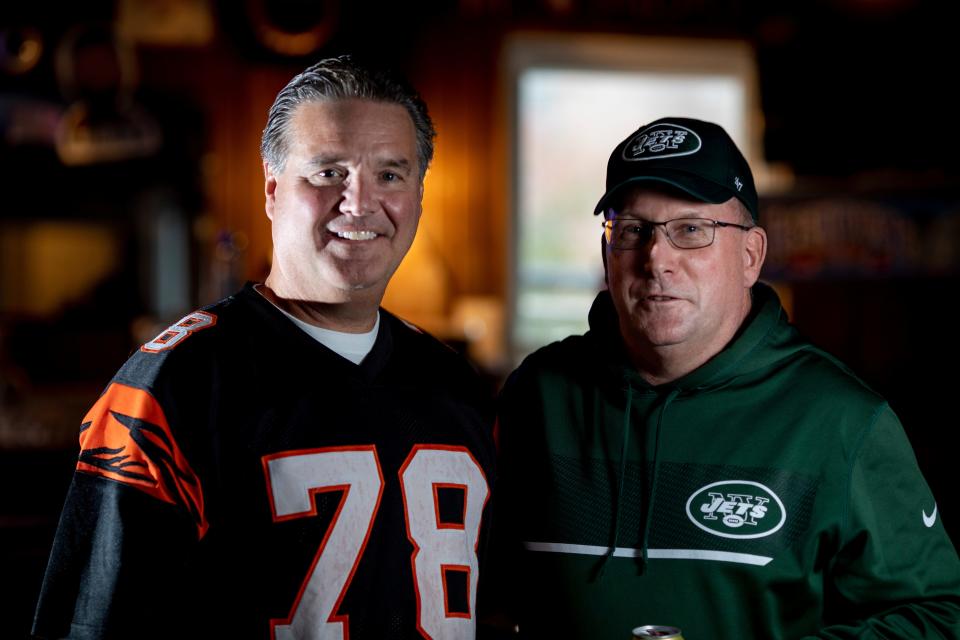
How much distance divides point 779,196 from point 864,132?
1.71m

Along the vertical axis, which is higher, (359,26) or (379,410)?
(359,26)

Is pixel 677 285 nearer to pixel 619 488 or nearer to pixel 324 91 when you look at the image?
pixel 619 488

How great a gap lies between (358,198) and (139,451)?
46 cm

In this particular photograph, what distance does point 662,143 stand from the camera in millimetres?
1671

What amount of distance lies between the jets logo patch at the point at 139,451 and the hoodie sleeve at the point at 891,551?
940 mm

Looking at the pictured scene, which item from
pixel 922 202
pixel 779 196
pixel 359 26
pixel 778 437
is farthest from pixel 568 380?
pixel 359 26

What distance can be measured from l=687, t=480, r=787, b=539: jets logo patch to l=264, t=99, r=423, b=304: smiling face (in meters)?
0.61

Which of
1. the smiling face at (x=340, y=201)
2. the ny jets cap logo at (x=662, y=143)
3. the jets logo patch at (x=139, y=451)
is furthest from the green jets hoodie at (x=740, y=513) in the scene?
the jets logo patch at (x=139, y=451)

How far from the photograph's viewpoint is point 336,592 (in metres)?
1.37

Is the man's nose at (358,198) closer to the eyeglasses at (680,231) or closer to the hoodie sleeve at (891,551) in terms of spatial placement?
the eyeglasses at (680,231)

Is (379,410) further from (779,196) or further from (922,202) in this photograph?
(922,202)

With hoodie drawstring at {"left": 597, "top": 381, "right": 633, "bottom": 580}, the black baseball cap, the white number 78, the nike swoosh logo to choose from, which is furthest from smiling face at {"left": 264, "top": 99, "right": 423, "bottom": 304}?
the nike swoosh logo

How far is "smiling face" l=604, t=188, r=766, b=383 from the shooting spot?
5.31 ft

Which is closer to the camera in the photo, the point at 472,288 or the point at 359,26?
the point at 359,26
